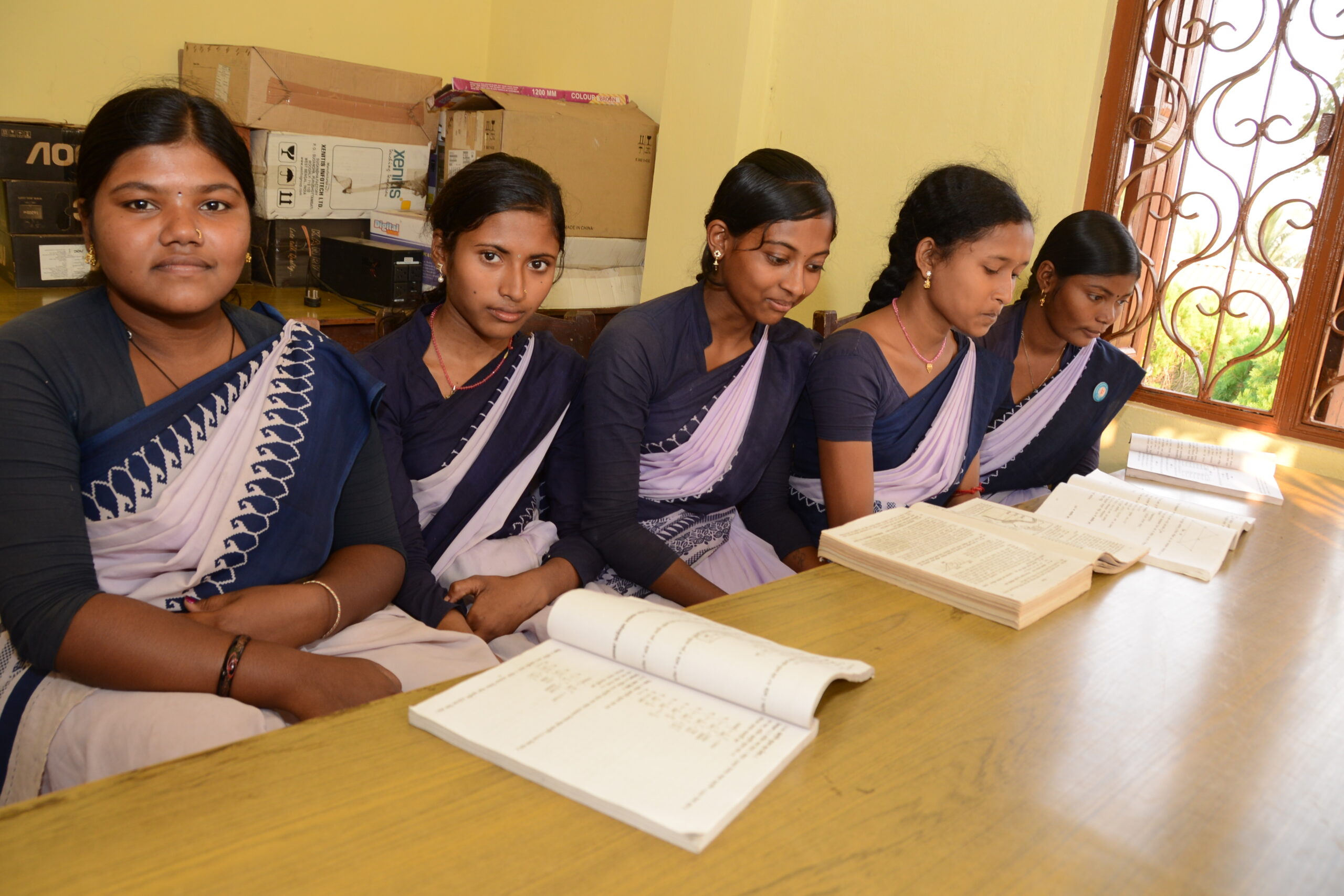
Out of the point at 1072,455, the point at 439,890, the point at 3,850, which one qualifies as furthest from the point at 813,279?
the point at 3,850

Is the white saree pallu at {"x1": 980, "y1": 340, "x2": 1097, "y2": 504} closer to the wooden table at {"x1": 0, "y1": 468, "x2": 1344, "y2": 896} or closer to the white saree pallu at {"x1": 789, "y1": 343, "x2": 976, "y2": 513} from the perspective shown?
the white saree pallu at {"x1": 789, "y1": 343, "x2": 976, "y2": 513}

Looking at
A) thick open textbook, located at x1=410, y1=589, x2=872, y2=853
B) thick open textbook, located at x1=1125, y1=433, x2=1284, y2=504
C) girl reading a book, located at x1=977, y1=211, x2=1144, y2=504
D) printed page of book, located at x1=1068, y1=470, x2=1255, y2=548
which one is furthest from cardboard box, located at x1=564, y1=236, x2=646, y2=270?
thick open textbook, located at x1=410, y1=589, x2=872, y2=853

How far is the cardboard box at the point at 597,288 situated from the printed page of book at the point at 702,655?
2.17 m

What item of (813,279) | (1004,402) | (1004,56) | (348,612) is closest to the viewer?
(348,612)

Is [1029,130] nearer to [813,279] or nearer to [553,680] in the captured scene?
[813,279]

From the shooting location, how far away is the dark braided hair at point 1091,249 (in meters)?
2.02

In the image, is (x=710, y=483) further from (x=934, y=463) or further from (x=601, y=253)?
(x=601, y=253)

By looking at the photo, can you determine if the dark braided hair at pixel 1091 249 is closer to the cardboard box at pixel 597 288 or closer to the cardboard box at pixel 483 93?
the cardboard box at pixel 597 288

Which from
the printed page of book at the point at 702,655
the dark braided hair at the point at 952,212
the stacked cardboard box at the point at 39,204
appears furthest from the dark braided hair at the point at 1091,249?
the stacked cardboard box at the point at 39,204

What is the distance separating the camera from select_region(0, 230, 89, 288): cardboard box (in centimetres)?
246

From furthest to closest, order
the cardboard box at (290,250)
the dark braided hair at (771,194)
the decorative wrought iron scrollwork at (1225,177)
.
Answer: the cardboard box at (290,250)
the decorative wrought iron scrollwork at (1225,177)
the dark braided hair at (771,194)

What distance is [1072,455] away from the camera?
6.98 ft

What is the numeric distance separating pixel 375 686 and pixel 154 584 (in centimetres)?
29

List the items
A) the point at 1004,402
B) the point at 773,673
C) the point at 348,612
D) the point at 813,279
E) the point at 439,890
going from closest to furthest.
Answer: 1. the point at 439,890
2. the point at 773,673
3. the point at 348,612
4. the point at 813,279
5. the point at 1004,402
